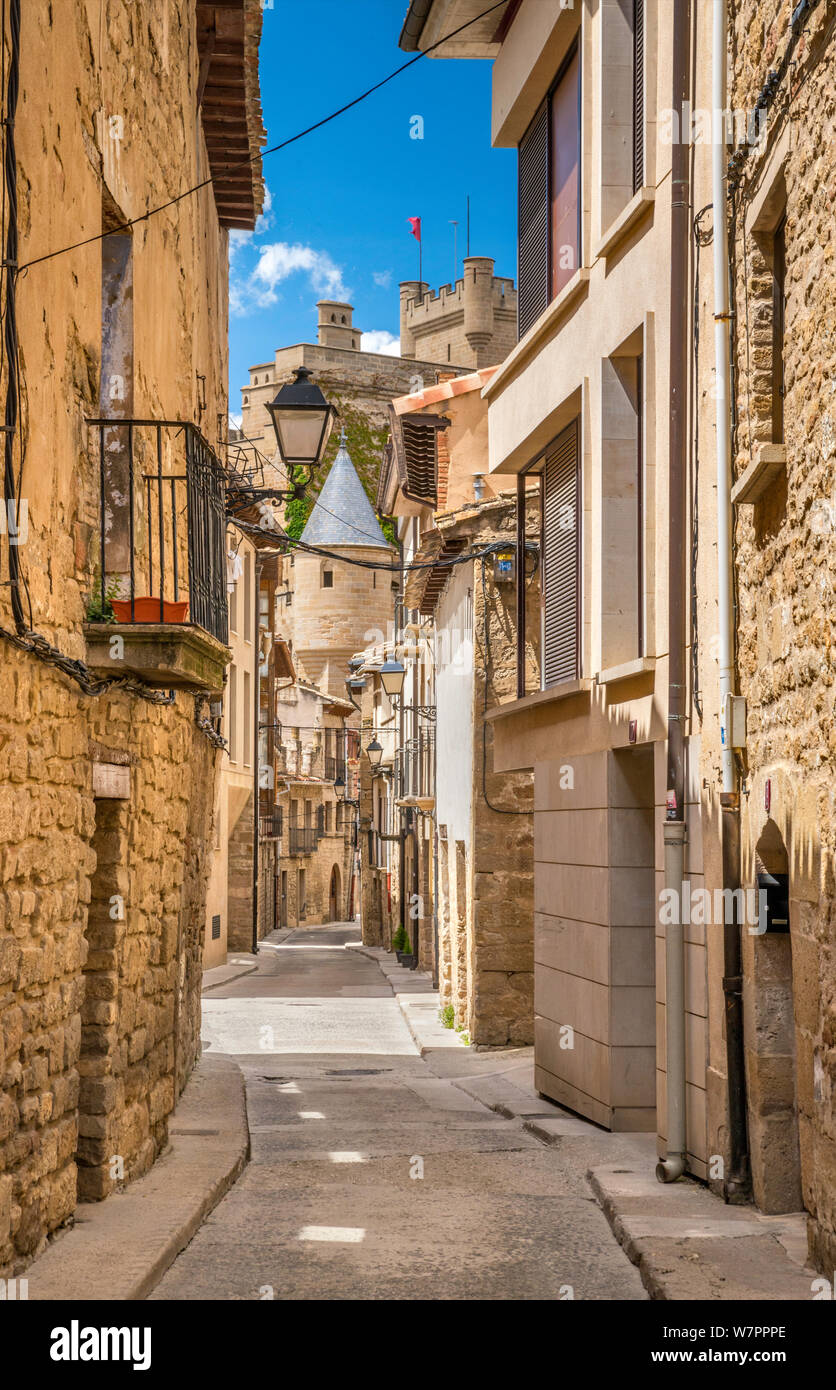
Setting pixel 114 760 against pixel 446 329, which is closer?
pixel 114 760

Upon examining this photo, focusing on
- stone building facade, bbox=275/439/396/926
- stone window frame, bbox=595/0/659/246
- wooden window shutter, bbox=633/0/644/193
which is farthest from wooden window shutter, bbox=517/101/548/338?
stone building facade, bbox=275/439/396/926

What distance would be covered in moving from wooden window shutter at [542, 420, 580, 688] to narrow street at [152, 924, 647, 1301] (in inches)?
141

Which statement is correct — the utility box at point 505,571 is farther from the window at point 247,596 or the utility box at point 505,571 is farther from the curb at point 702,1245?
the window at point 247,596

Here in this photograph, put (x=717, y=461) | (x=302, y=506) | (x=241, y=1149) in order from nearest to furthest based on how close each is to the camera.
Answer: (x=717, y=461) < (x=241, y=1149) < (x=302, y=506)

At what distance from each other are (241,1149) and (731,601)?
4317 mm

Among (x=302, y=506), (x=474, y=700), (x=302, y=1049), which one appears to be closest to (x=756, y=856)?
(x=474, y=700)

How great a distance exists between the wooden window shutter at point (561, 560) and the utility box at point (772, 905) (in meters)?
4.19

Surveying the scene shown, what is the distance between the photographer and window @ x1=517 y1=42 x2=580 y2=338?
11727mm

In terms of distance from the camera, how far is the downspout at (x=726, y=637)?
7.54 meters

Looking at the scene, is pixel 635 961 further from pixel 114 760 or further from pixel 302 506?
pixel 302 506

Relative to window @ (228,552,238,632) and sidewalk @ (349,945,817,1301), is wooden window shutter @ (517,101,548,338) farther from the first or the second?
window @ (228,552,238,632)

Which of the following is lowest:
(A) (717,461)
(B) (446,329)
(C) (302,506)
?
(A) (717,461)

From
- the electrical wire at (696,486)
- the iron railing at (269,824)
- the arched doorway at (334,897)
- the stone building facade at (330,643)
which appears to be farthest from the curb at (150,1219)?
the arched doorway at (334,897)

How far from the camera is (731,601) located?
25.4 feet
